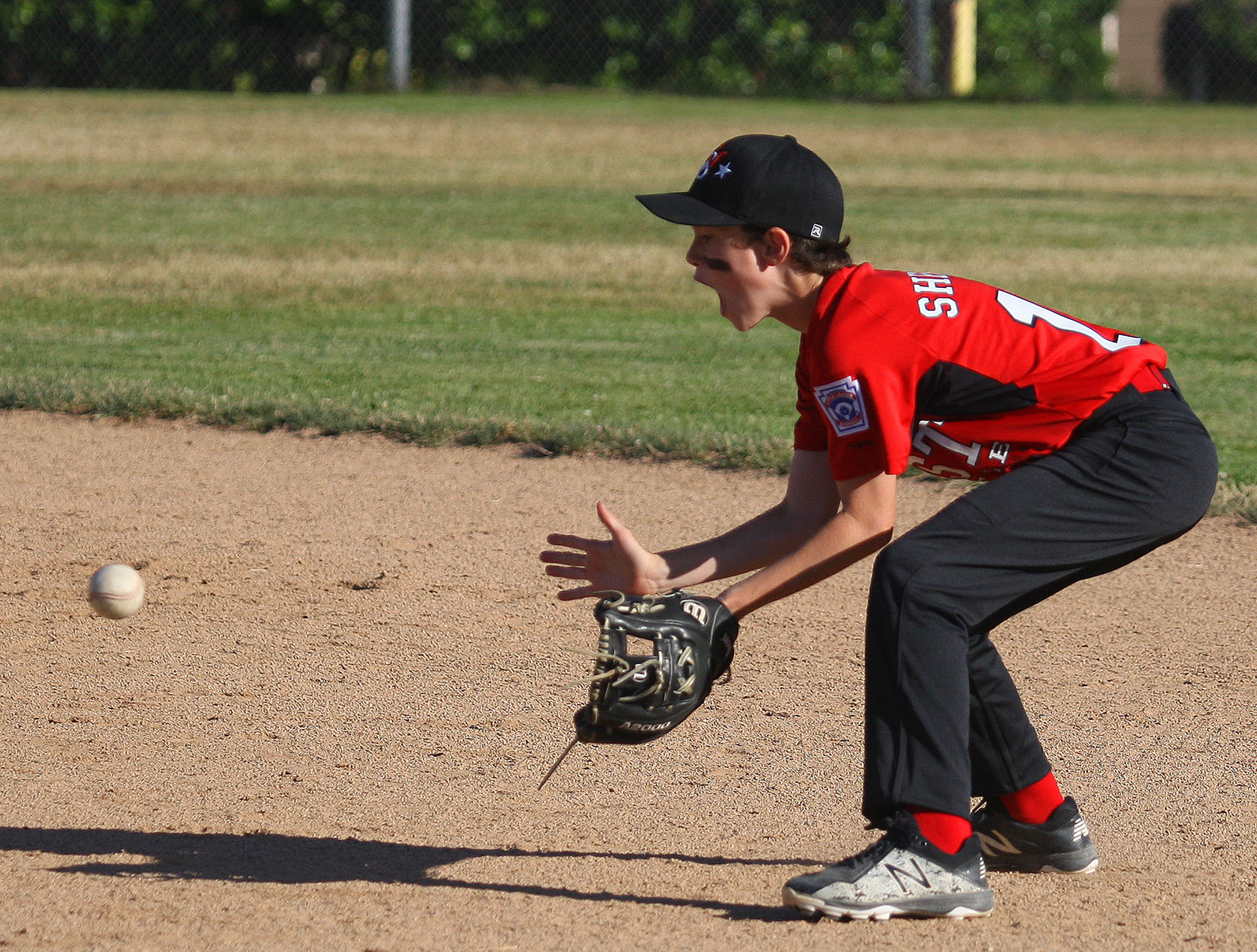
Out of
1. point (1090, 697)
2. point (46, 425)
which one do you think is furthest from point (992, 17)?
point (1090, 697)

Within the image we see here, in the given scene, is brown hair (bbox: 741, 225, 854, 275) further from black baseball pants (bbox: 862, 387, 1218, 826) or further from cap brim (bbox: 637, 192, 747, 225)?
black baseball pants (bbox: 862, 387, 1218, 826)

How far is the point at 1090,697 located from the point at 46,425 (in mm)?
5095

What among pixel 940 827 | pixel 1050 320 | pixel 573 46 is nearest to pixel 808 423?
pixel 1050 320

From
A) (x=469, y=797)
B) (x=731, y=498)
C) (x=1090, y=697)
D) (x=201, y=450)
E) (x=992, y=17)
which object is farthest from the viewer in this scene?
(x=992, y=17)

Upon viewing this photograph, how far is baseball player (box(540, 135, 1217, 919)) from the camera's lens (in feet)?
9.98

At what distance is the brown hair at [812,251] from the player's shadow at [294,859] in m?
1.28

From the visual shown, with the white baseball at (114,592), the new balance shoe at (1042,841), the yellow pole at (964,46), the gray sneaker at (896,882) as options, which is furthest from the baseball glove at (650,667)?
the yellow pole at (964,46)

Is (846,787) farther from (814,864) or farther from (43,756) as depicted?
(43,756)

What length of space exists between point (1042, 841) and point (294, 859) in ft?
5.28

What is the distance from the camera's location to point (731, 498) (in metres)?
6.57

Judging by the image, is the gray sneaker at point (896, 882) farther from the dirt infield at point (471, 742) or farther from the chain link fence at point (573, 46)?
the chain link fence at point (573, 46)

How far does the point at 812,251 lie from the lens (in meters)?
3.11

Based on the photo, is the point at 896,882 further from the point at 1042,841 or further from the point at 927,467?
the point at 927,467

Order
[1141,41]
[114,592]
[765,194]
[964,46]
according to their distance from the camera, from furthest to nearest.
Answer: [1141,41], [964,46], [114,592], [765,194]
